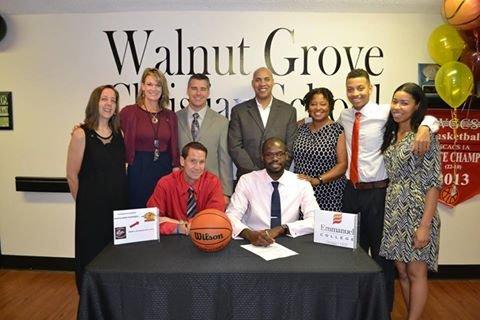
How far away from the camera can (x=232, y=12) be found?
3.65 meters

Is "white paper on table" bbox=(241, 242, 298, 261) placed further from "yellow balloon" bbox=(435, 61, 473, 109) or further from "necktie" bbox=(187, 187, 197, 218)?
"yellow balloon" bbox=(435, 61, 473, 109)

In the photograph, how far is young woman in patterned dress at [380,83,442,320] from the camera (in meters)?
2.36

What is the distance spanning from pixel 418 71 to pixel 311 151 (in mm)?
1565

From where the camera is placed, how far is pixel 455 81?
2.96 metres

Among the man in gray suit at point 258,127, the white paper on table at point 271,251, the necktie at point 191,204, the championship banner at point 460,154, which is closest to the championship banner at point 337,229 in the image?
the white paper on table at point 271,251

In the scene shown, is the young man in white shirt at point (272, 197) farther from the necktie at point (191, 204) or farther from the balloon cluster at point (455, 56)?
the balloon cluster at point (455, 56)

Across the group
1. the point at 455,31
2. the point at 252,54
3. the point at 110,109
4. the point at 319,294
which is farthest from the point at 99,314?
the point at 455,31

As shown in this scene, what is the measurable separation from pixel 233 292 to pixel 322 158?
1.45m

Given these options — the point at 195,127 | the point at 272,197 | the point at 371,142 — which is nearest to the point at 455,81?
the point at 371,142

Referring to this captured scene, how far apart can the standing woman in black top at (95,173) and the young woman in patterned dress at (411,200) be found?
1757mm

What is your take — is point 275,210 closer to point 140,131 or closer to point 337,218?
point 337,218

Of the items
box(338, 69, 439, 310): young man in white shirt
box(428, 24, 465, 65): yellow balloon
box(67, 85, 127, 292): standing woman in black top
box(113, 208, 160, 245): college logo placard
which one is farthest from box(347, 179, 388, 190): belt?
box(67, 85, 127, 292): standing woman in black top

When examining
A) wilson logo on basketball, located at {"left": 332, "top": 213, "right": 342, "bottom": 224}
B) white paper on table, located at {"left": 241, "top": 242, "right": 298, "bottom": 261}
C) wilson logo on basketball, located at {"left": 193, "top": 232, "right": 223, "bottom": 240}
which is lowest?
white paper on table, located at {"left": 241, "top": 242, "right": 298, "bottom": 261}

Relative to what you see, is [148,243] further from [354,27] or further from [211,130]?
[354,27]
